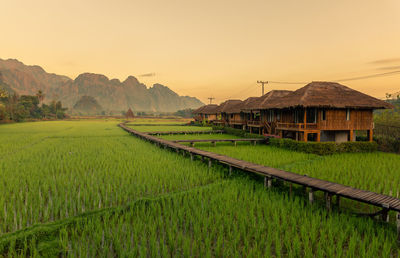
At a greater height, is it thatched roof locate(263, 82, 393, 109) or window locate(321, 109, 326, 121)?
thatched roof locate(263, 82, 393, 109)

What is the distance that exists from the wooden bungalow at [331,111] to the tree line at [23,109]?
2257 inches

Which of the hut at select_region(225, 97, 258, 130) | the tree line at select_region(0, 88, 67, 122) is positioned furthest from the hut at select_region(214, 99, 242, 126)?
the tree line at select_region(0, 88, 67, 122)

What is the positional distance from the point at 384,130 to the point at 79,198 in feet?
82.3

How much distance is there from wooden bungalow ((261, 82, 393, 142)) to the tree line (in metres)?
57.3

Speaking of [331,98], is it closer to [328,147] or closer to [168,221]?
[328,147]

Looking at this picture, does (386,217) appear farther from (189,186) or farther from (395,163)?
(395,163)

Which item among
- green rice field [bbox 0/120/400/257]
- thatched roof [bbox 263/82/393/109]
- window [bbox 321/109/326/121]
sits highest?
thatched roof [bbox 263/82/393/109]

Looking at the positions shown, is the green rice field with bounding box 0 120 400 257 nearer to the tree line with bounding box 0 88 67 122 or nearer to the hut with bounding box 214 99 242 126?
the hut with bounding box 214 99 242 126

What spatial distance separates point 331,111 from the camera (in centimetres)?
1698

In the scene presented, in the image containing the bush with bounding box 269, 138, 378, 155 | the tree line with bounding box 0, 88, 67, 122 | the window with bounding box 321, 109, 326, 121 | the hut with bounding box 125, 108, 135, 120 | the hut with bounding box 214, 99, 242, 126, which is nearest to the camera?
the bush with bounding box 269, 138, 378, 155

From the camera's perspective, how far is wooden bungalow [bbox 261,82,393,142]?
16.6 meters

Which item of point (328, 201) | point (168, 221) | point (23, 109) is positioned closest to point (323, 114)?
point (328, 201)

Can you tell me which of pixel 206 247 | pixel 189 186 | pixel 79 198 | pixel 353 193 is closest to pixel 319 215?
pixel 353 193

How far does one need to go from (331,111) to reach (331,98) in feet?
3.33
